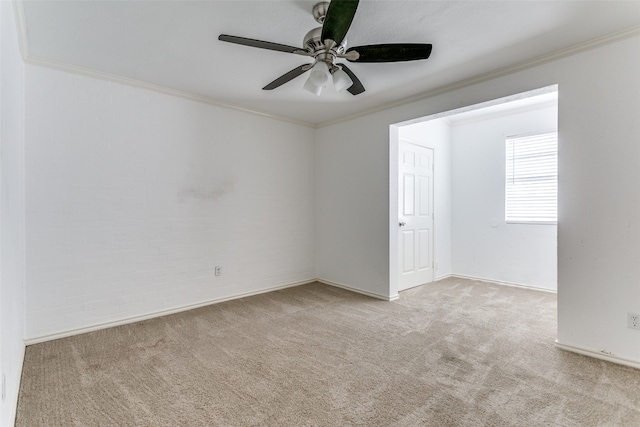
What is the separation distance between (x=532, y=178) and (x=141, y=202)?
510 cm

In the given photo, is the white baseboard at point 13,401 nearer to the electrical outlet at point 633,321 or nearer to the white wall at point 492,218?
the electrical outlet at point 633,321

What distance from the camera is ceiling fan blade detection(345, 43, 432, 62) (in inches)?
76.3

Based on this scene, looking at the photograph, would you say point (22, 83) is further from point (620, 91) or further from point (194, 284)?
point (620, 91)

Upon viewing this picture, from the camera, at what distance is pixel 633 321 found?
2213 millimetres

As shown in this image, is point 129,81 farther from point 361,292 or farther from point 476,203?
point 476,203

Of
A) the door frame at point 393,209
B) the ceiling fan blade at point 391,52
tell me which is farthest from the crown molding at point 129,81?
the ceiling fan blade at point 391,52

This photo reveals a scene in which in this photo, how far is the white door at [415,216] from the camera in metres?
4.30

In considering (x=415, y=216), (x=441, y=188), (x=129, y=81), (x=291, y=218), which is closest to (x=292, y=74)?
(x=129, y=81)

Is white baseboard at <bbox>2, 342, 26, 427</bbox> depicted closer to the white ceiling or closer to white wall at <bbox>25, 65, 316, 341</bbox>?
white wall at <bbox>25, 65, 316, 341</bbox>

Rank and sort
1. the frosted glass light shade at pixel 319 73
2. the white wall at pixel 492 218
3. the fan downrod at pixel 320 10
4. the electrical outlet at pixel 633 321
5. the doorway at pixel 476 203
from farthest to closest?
the white wall at pixel 492 218 < the doorway at pixel 476 203 < the electrical outlet at pixel 633 321 < the frosted glass light shade at pixel 319 73 < the fan downrod at pixel 320 10

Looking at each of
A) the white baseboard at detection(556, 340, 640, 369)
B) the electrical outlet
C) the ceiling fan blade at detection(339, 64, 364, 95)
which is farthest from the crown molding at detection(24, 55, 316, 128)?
the electrical outlet

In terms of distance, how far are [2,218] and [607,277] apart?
3887 millimetres

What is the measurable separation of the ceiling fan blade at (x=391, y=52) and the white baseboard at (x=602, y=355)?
2568 mm

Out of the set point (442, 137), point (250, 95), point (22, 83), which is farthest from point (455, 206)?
point (22, 83)
